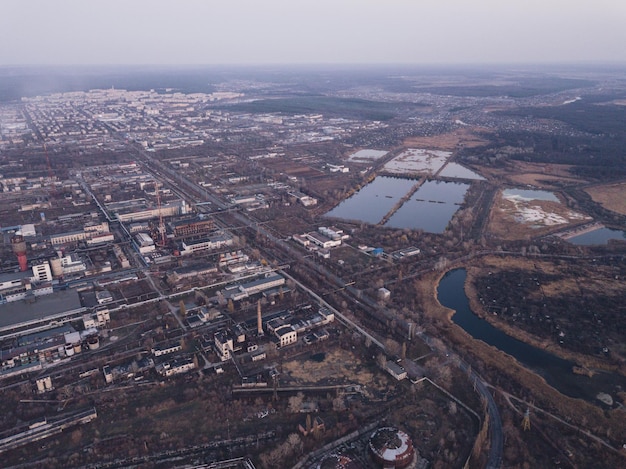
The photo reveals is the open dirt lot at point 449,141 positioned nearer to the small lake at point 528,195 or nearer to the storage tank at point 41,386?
the small lake at point 528,195

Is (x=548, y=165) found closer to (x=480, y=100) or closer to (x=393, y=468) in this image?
(x=393, y=468)

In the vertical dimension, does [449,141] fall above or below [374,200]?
above

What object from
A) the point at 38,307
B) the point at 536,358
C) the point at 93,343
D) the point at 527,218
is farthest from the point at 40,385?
the point at 527,218

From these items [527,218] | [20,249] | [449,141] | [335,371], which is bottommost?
[335,371]

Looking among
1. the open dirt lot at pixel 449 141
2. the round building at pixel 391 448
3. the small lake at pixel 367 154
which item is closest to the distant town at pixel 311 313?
the round building at pixel 391 448

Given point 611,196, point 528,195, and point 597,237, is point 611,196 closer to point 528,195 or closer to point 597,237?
point 528,195

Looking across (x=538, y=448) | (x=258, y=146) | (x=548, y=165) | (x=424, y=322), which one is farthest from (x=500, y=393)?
(x=258, y=146)

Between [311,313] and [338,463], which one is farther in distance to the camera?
[311,313]
